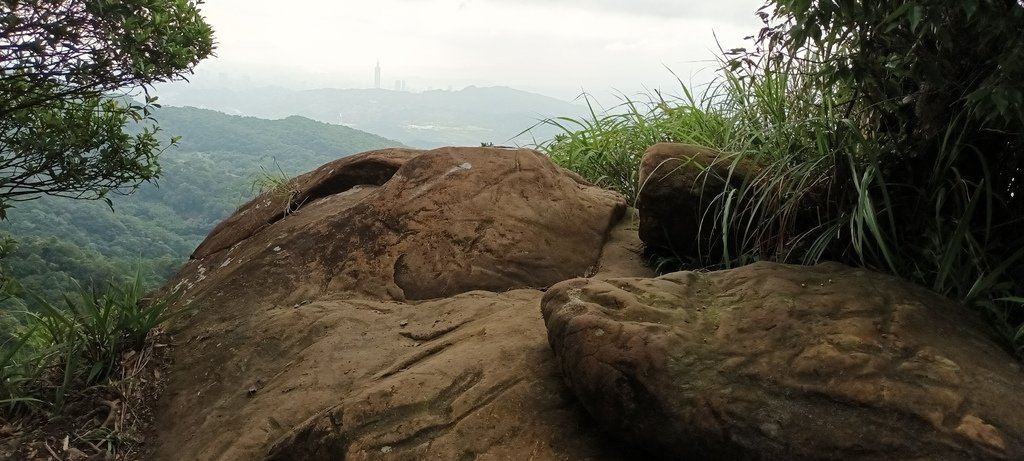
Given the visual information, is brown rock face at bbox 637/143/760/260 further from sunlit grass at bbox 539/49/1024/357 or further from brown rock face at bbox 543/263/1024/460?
brown rock face at bbox 543/263/1024/460

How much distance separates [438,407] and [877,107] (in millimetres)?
2160

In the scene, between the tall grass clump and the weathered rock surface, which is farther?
the tall grass clump

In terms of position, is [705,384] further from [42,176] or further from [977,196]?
[42,176]

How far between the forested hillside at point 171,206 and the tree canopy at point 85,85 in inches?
16.7

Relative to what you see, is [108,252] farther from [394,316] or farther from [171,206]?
[394,316]

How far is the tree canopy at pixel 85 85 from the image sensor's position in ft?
10.3

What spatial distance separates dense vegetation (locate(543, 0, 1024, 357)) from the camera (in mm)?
2215

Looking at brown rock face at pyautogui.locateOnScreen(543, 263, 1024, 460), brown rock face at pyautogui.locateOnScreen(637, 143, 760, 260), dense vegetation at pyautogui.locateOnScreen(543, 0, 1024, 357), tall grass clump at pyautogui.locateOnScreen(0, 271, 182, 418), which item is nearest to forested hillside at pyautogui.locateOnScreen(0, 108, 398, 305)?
tall grass clump at pyautogui.locateOnScreen(0, 271, 182, 418)

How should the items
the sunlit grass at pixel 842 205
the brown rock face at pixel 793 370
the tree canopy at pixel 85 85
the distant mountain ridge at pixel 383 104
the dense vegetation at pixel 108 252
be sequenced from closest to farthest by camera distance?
1. the brown rock face at pixel 793 370
2. the sunlit grass at pixel 842 205
3. the tree canopy at pixel 85 85
4. the dense vegetation at pixel 108 252
5. the distant mountain ridge at pixel 383 104

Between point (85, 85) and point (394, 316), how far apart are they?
1999 millimetres

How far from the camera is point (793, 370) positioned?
1990mm

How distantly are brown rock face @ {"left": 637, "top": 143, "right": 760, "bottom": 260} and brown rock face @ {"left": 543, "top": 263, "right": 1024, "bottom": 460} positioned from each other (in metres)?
1.06

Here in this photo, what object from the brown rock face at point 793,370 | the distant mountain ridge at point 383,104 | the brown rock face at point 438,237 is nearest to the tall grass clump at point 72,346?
the brown rock face at point 438,237

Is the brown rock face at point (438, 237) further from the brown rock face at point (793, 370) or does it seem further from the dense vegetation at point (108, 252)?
the brown rock face at point (793, 370)
